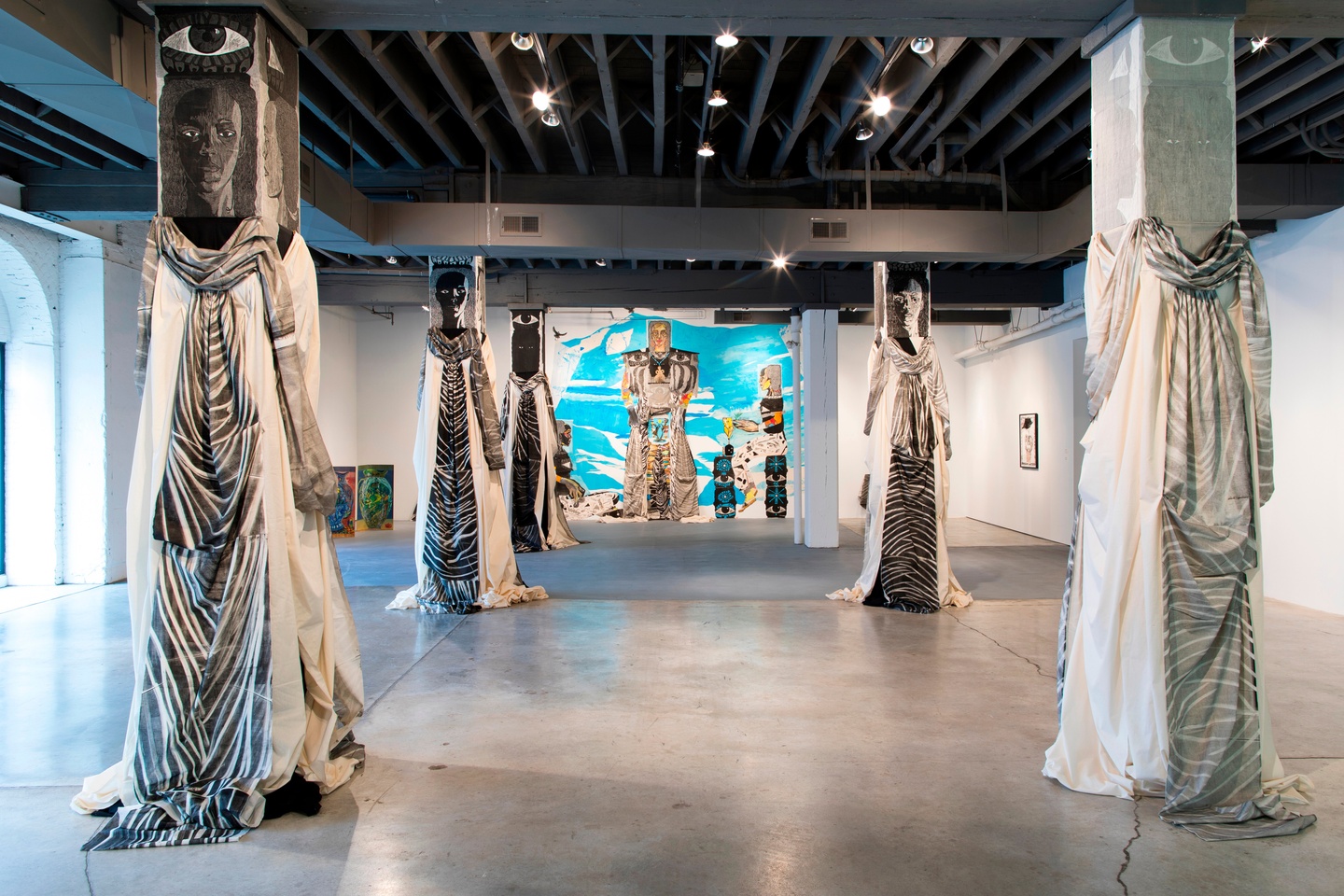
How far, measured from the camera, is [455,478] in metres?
6.50

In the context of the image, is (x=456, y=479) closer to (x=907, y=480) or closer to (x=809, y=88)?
(x=907, y=480)

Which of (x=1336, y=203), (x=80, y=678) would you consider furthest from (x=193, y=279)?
(x=1336, y=203)

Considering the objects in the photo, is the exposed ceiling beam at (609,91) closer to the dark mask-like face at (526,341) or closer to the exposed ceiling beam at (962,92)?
the exposed ceiling beam at (962,92)

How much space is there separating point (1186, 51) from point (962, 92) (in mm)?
2459

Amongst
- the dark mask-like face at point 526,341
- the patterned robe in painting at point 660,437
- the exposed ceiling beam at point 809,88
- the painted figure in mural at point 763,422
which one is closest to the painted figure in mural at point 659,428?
the patterned robe in painting at point 660,437

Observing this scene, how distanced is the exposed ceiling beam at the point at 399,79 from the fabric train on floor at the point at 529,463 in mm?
4044

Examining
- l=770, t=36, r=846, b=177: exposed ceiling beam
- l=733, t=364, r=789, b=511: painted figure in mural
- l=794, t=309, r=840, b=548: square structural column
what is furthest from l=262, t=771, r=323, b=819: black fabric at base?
l=733, t=364, r=789, b=511: painted figure in mural

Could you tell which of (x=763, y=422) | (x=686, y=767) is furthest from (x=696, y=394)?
(x=686, y=767)

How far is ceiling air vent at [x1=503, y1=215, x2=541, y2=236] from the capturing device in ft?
23.2

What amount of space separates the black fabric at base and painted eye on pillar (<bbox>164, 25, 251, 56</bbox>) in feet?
9.07

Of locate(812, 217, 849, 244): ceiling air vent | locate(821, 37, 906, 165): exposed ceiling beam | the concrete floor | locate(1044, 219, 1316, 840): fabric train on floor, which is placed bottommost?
the concrete floor

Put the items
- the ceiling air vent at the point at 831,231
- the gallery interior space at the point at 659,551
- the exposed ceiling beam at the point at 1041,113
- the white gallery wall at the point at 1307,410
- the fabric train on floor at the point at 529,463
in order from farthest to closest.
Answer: the fabric train on floor at the point at 529,463
the ceiling air vent at the point at 831,231
the white gallery wall at the point at 1307,410
the exposed ceiling beam at the point at 1041,113
the gallery interior space at the point at 659,551

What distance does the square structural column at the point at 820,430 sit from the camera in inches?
404

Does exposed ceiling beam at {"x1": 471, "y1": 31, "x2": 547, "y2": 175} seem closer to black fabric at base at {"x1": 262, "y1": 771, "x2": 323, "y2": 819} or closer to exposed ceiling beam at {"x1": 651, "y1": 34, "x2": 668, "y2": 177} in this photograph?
exposed ceiling beam at {"x1": 651, "y1": 34, "x2": 668, "y2": 177}
